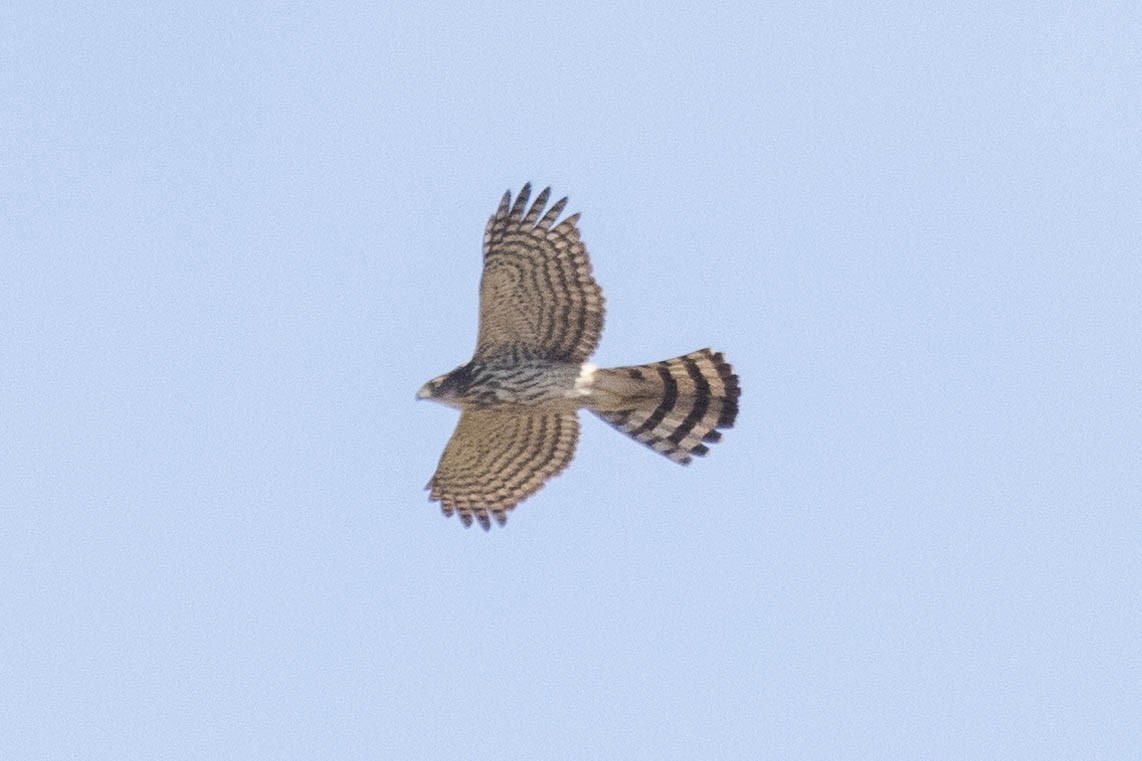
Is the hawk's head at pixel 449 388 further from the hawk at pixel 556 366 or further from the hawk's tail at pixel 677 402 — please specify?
the hawk's tail at pixel 677 402

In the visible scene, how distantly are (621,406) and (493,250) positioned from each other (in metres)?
1.79

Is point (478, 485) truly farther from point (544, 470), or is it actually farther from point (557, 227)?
point (557, 227)

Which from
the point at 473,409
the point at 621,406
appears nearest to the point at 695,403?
the point at 621,406

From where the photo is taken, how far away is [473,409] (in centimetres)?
1984

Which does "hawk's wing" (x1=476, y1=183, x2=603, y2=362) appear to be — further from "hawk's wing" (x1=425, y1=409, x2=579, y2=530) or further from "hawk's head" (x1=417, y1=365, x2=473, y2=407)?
"hawk's wing" (x1=425, y1=409, x2=579, y2=530)

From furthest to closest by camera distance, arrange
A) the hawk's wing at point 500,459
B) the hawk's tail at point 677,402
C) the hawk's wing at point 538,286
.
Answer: the hawk's wing at point 500,459 → the hawk's tail at point 677,402 → the hawk's wing at point 538,286

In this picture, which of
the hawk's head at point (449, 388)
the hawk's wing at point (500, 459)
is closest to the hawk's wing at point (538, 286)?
the hawk's head at point (449, 388)

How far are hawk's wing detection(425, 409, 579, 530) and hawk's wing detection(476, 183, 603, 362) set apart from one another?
3.05 feet

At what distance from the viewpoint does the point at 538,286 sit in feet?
64.0

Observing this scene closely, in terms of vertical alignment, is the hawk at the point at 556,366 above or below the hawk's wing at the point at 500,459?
above

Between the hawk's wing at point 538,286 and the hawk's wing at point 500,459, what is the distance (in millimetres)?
931

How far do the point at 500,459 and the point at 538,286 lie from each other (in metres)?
1.90

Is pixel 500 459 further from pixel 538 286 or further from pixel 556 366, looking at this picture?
pixel 538 286

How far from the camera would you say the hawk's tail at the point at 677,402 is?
19.8 meters
